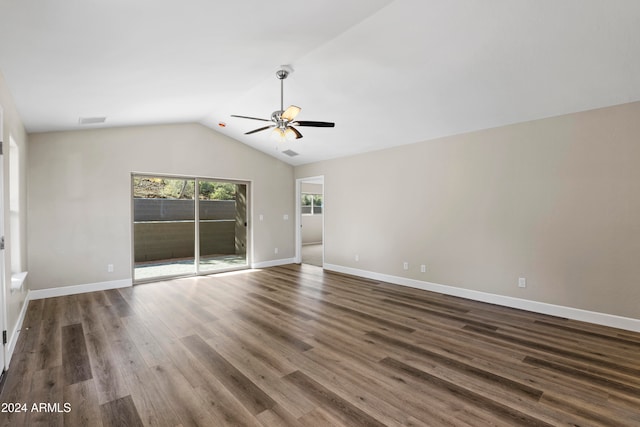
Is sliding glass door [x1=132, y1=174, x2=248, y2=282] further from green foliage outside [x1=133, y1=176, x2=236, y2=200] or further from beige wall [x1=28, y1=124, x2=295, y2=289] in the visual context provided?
beige wall [x1=28, y1=124, x2=295, y2=289]

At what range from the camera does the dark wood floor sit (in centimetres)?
203

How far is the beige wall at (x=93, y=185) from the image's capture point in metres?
4.73

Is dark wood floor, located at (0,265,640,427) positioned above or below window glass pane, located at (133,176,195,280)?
below

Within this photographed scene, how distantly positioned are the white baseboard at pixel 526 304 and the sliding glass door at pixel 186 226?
10.6 feet

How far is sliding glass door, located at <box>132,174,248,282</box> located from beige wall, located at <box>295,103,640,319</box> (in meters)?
3.04

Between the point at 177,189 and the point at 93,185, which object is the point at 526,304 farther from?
the point at 93,185

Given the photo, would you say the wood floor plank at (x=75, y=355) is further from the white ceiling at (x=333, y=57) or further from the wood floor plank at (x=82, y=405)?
the white ceiling at (x=333, y=57)

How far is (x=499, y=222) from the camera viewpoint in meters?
4.38

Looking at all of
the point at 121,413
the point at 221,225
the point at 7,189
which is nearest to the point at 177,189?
the point at 221,225

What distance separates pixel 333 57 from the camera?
11.3 feet

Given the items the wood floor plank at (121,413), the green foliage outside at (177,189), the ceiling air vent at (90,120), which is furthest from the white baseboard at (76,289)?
the wood floor plank at (121,413)

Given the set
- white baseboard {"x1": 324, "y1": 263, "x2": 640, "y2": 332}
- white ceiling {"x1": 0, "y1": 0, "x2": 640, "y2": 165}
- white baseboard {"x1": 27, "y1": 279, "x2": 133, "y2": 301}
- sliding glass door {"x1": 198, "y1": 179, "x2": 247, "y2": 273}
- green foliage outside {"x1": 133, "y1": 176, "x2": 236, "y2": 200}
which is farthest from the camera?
sliding glass door {"x1": 198, "y1": 179, "x2": 247, "y2": 273}

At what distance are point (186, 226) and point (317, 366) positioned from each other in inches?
179

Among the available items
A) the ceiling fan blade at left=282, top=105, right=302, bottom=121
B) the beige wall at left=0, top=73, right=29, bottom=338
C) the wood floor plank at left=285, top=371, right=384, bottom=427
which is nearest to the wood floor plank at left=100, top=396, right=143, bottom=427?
the wood floor plank at left=285, top=371, right=384, bottom=427
